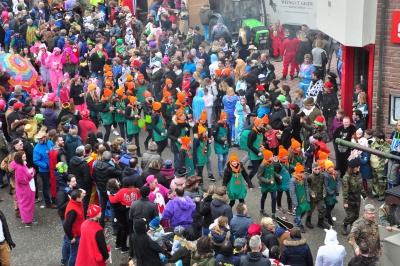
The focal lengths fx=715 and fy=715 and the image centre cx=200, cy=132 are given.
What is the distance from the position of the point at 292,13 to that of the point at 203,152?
12767 mm

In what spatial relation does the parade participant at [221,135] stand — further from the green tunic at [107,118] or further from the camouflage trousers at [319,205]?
the green tunic at [107,118]

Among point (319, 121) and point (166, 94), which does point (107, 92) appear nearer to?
point (166, 94)

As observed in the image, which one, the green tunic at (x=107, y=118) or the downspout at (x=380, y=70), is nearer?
the downspout at (x=380, y=70)

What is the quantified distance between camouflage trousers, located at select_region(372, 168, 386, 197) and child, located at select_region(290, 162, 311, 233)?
2.04m

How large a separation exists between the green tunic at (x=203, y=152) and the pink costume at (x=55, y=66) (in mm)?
8005

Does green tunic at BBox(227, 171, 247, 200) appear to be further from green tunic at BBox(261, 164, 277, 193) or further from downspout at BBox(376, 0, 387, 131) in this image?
downspout at BBox(376, 0, 387, 131)

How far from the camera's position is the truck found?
83.7 ft

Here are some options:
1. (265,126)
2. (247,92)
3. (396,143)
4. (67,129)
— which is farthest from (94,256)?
(247,92)

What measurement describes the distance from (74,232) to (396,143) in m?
6.53

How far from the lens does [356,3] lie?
15.8 m

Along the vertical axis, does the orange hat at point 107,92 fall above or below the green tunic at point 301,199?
above

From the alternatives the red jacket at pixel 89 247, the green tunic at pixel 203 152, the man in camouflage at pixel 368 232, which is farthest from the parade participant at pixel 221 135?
the red jacket at pixel 89 247

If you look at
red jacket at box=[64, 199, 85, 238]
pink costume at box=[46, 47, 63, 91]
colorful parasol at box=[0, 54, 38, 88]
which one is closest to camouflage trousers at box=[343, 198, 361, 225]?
red jacket at box=[64, 199, 85, 238]

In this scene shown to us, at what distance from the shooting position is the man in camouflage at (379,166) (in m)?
14.1
